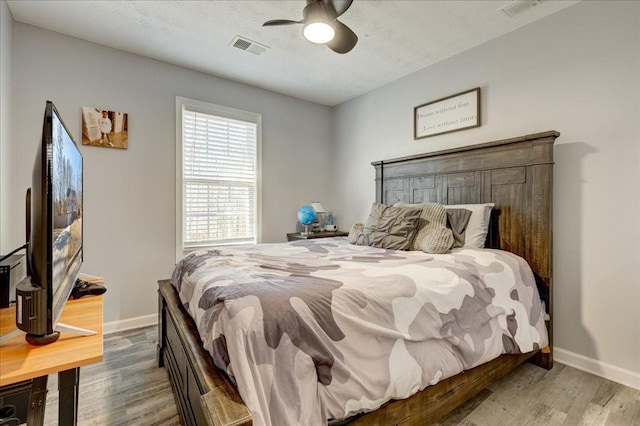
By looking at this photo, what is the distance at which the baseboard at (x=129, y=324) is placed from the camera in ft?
9.61

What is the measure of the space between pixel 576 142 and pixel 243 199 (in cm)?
327

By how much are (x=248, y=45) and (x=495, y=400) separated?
336 centimetres

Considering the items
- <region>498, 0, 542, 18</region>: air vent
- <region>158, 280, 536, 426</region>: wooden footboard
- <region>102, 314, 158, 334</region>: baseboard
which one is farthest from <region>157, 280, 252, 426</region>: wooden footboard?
<region>498, 0, 542, 18</region>: air vent

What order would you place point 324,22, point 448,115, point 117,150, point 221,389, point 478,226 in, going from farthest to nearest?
point 448,115, point 117,150, point 478,226, point 324,22, point 221,389

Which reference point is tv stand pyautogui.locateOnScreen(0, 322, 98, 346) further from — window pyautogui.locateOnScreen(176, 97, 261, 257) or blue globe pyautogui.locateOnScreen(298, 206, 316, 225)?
blue globe pyautogui.locateOnScreen(298, 206, 316, 225)

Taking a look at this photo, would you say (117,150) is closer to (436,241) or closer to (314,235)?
(314,235)

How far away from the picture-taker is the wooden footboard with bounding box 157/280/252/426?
3.16ft

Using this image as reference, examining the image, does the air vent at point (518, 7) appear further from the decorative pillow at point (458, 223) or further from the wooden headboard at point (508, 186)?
the decorative pillow at point (458, 223)

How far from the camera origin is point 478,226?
8.11 ft

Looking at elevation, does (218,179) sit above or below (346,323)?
above

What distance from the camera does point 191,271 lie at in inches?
71.7

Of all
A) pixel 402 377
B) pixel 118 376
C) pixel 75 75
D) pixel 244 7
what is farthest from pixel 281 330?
pixel 75 75

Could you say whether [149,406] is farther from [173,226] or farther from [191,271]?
[173,226]

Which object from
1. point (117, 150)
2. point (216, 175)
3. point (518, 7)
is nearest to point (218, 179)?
point (216, 175)
